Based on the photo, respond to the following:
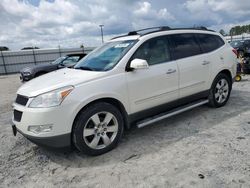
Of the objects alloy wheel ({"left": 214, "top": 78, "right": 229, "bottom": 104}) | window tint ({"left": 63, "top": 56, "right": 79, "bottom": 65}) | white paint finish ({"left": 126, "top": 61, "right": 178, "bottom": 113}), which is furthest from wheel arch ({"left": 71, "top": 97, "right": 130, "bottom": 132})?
window tint ({"left": 63, "top": 56, "right": 79, "bottom": 65})

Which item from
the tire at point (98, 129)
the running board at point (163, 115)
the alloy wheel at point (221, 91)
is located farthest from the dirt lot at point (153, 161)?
the alloy wheel at point (221, 91)

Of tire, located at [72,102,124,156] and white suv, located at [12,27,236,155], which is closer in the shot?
white suv, located at [12,27,236,155]

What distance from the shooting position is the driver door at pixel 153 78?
3.55 metres

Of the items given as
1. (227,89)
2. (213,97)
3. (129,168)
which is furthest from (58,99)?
(227,89)

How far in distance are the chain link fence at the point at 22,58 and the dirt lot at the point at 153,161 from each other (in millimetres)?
22457

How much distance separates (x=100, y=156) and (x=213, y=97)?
2953 mm

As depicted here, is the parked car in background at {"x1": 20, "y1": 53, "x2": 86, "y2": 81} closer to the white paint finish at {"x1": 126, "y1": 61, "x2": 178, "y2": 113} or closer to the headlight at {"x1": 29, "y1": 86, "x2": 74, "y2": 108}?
the white paint finish at {"x1": 126, "y1": 61, "x2": 178, "y2": 113}

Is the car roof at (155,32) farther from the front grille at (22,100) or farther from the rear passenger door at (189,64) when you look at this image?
the front grille at (22,100)

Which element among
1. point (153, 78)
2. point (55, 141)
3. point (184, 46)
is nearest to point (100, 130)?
point (55, 141)

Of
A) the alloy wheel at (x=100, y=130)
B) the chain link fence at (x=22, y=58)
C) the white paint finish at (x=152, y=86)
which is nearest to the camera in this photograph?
the alloy wheel at (x=100, y=130)

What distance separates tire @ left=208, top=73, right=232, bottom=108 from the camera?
4.86 meters

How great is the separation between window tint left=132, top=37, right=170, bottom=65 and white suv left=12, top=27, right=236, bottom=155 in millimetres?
17

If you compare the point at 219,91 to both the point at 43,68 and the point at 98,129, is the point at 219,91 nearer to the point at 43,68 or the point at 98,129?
the point at 98,129

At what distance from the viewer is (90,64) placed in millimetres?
3924
